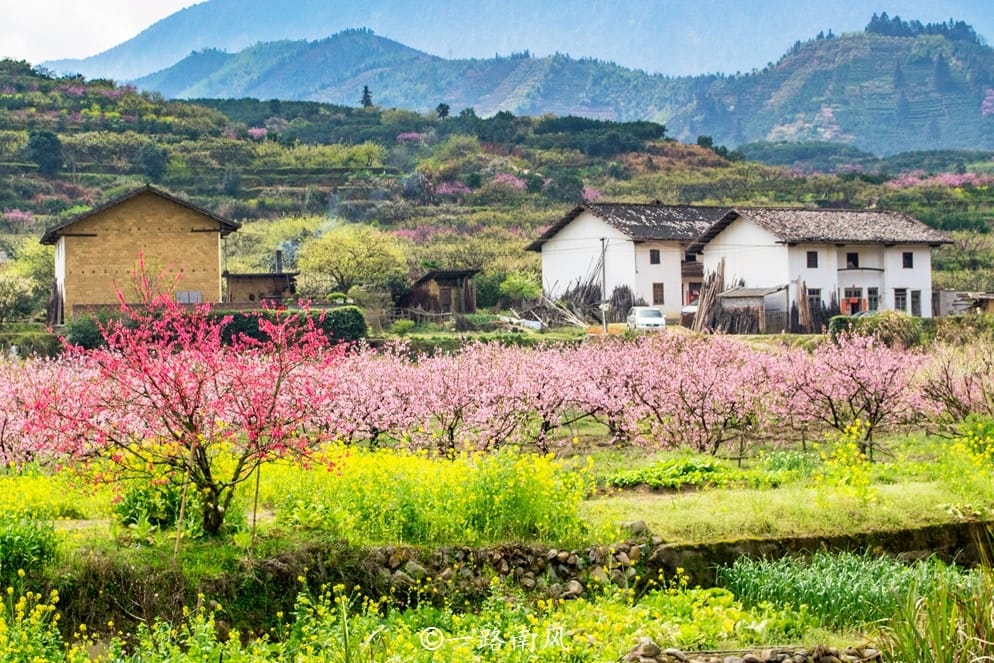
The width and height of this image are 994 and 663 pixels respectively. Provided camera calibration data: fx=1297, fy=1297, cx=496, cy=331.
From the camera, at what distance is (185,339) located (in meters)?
14.2

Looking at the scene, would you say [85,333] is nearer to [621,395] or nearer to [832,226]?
[621,395]

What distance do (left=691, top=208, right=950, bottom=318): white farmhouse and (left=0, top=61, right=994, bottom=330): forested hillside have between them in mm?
8226

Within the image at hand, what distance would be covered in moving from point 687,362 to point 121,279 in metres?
28.0

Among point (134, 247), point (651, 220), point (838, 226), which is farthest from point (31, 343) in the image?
point (838, 226)

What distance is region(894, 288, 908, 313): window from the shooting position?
195ft

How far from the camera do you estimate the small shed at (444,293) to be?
57938 mm

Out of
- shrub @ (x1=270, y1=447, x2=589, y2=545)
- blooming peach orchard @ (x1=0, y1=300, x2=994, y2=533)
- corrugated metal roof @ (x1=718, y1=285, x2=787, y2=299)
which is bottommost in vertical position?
shrub @ (x1=270, y1=447, x2=589, y2=545)

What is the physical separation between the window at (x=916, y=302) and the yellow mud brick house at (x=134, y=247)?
31.2 meters

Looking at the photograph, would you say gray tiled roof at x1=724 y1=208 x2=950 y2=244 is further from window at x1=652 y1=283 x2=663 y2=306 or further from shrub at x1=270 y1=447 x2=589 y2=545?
shrub at x1=270 y1=447 x2=589 y2=545

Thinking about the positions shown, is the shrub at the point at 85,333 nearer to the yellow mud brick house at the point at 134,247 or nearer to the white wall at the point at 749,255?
the yellow mud brick house at the point at 134,247

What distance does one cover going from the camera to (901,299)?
196ft

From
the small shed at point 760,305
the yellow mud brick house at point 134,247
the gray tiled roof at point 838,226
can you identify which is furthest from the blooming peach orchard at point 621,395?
the gray tiled roof at point 838,226

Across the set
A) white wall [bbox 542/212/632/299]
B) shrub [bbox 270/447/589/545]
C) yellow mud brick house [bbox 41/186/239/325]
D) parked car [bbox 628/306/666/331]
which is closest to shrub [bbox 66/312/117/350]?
yellow mud brick house [bbox 41/186/239/325]

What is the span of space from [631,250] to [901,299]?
1256 cm
